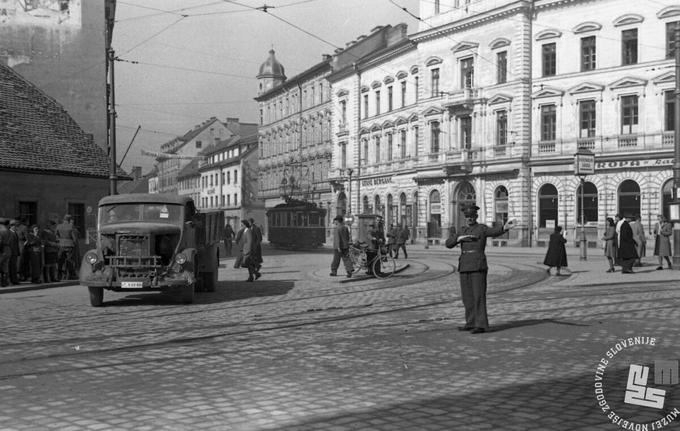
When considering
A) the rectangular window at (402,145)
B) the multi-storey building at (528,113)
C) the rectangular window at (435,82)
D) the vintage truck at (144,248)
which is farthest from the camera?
the rectangular window at (402,145)

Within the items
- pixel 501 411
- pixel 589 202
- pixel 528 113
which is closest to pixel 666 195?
pixel 589 202

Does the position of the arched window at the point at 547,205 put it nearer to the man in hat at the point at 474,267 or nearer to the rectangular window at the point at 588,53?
the rectangular window at the point at 588,53

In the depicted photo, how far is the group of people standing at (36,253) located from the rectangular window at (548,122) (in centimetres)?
3259

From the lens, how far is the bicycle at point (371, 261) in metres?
19.9

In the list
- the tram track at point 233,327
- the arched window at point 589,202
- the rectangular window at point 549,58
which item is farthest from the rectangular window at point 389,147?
the tram track at point 233,327

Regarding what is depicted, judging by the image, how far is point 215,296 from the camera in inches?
619

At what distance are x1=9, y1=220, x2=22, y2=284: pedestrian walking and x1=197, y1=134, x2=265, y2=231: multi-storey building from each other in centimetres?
6843

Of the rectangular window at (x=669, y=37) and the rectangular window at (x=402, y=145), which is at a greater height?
the rectangular window at (x=669, y=37)

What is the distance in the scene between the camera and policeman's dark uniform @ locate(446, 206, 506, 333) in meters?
9.41

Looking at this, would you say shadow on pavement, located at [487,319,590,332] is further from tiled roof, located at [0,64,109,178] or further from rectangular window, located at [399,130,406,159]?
rectangular window, located at [399,130,406,159]

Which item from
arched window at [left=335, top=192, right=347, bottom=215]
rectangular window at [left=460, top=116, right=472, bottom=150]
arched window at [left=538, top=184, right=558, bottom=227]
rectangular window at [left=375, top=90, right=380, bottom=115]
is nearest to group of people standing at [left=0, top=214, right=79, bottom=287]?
arched window at [left=538, top=184, right=558, bottom=227]

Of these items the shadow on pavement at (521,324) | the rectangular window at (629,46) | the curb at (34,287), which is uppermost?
the rectangular window at (629,46)

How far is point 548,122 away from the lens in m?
44.8

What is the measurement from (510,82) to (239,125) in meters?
71.6
